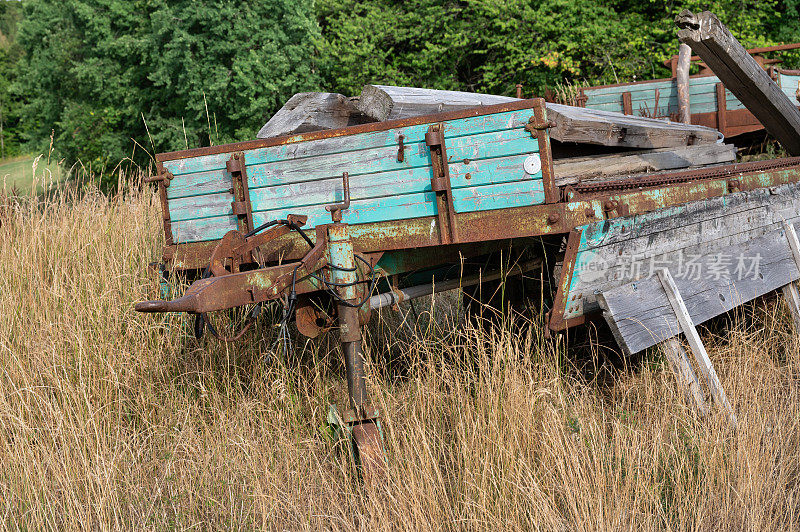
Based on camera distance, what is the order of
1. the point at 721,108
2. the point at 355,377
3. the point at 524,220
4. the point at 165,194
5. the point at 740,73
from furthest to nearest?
the point at 721,108 → the point at 740,73 → the point at 165,194 → the point at 524,220 → the point at 355,377

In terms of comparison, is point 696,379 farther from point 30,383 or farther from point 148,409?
point 30,383

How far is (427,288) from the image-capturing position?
4020 mm

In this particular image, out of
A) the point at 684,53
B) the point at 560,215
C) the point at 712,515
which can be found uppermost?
the point at 684,53

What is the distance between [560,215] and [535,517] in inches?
52.1

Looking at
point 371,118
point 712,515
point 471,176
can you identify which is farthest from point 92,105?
point 712,515

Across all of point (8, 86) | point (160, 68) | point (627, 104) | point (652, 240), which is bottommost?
point (652, 240)

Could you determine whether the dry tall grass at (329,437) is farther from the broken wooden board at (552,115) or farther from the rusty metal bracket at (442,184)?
the broken wooden board at (552,115)

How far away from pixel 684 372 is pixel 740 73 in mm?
2739

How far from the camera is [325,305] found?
4082 millimetres

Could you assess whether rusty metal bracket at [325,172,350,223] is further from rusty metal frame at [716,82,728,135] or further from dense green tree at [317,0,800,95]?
dense green tree at [317,0,800,95]

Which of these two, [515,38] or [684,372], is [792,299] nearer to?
[684,372]

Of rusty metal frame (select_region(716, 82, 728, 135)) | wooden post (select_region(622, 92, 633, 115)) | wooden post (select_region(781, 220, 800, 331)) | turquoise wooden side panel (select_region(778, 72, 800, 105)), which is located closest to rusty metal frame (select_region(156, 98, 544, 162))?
wooden post (select_region(781, 220, 800, 331))

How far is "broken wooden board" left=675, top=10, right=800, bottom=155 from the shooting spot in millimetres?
4777

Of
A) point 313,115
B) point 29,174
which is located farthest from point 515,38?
point 313,115
